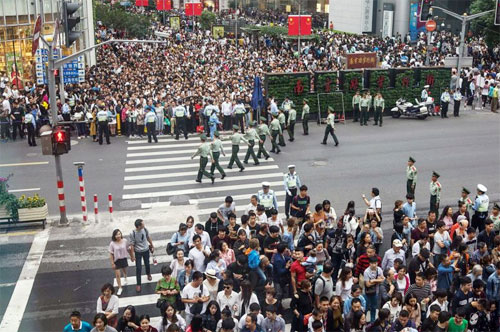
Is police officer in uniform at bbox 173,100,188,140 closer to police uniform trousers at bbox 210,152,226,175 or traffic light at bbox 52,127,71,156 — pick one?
police uniform trousers at bbox 210,152,226,175

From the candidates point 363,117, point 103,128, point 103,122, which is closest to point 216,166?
point 103,122

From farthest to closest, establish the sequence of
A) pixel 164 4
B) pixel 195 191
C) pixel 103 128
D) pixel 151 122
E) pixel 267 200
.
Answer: pixel 164 4
pixel 151 122
pixel 103 128
pixel 195 191
pixel 267 200

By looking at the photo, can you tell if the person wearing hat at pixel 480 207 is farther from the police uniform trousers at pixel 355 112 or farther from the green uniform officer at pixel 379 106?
the police uniform trousers at pixel 355 112

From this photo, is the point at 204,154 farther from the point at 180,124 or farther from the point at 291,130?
the point at 180,124

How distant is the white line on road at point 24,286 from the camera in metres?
12.0

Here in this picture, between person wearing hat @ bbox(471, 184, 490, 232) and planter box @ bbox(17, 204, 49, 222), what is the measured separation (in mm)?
10875

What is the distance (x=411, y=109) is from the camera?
28875 mm

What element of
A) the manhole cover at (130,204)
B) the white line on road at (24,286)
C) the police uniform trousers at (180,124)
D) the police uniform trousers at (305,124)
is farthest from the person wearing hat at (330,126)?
the white line on road at (24,286)

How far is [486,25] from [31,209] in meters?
37.6

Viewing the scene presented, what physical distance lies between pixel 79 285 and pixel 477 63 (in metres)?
35.2

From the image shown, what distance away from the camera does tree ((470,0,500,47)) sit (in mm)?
42969

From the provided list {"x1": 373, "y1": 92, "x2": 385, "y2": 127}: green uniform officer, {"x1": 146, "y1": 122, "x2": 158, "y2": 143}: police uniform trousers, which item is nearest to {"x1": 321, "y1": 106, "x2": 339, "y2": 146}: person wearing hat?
{"x1": 373, "y1": 92, "x2": 385, "y2": 127}: green uniform officer

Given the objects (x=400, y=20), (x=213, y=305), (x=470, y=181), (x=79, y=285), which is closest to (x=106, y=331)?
(x=213, y=305)

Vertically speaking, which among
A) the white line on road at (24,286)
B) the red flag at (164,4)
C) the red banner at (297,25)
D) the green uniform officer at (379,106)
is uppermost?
→ the red flag at (164,4)
